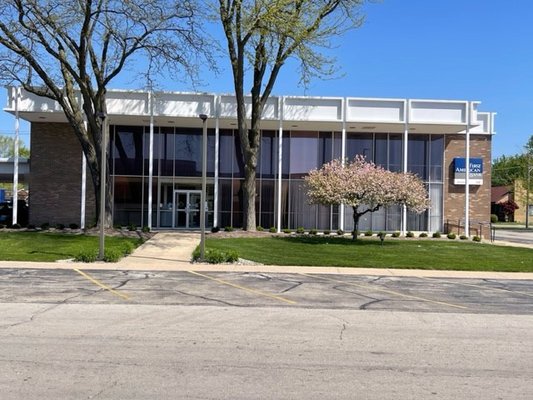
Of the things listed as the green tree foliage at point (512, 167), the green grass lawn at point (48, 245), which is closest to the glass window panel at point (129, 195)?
the green grass lawn at point (48, 245)

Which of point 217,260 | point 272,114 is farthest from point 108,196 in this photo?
point 217,260

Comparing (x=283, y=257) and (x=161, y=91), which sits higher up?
(x=161, y=91)

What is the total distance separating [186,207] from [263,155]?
17.5 ft

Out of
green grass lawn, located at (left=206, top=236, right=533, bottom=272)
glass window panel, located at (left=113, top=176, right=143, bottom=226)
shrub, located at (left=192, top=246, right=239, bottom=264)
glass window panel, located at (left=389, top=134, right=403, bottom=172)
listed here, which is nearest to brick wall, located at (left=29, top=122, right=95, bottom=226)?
glass window panel, located at (left=113, top=176, right=143, bottom=226)

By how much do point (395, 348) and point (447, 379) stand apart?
1335 mm

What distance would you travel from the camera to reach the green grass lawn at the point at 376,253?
685 inches

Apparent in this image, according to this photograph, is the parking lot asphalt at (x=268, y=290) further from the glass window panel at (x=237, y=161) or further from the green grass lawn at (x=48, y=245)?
the glass window panel at (x=237, y=161)

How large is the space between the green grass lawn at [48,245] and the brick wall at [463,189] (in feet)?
61.5

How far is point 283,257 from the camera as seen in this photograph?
60.0 ft

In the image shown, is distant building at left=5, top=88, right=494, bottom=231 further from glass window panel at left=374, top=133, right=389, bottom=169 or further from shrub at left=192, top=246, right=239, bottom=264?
shrub at left=192, top=246, right=239, bottom=264

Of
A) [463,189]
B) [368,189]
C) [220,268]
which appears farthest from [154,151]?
[463,189]

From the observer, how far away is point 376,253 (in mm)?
20078

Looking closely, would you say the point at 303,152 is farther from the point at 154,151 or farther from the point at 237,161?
the point at 154,151

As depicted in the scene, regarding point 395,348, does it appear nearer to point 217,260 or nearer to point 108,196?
point 217,260
